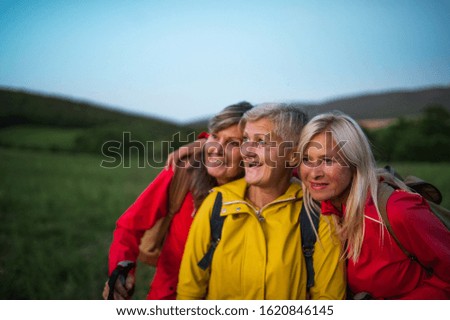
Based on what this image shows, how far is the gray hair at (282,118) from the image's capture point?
2594 mm

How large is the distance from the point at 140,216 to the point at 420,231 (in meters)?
2.00

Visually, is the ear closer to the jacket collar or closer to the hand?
the jacket collar

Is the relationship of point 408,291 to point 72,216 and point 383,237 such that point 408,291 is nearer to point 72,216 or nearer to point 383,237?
point 383,237

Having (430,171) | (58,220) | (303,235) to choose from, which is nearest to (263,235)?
(303,235)

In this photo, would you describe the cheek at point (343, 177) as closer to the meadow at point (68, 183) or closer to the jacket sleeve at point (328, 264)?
the jacket sleeve at point (328, 264)

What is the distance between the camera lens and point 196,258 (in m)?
2.54

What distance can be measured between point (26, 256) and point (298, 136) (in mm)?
4988

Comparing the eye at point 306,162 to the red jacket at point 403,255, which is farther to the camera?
the eye at point 306,162

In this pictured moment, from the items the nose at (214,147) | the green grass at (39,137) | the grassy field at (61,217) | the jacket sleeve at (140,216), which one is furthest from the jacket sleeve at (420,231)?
the green grass at (39,137)

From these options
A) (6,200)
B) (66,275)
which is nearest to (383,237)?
(66,275)

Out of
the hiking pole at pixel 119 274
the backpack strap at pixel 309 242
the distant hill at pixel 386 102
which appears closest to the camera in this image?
the backpack strap at pixel 309 242

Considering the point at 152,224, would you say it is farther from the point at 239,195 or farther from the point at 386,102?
the point at 386,102

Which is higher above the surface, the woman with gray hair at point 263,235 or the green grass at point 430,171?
the woman with gray hair at point 263,235

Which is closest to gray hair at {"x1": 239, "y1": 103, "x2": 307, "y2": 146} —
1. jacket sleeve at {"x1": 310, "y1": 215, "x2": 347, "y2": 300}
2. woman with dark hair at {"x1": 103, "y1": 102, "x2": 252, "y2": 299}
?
woman with dark hair at {"x1": 103, "y1": 102, "x2": 252, "y2": 299}
